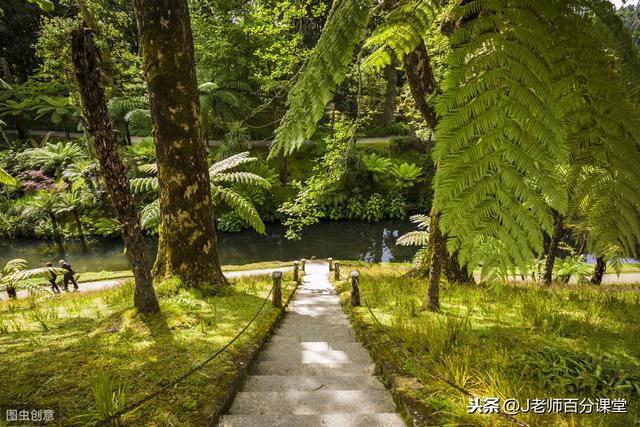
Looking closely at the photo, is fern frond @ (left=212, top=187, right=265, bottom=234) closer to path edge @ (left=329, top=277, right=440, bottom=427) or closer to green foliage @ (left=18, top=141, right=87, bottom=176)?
path edge @ (left=329, top=277, right=440, bottom=427)

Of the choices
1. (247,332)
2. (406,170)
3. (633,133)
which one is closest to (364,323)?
(247,332)

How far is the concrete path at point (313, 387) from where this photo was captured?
8.43 feet

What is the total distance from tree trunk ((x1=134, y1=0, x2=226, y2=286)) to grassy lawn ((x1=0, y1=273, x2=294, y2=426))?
0.65 m

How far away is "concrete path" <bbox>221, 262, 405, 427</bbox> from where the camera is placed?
101 inches

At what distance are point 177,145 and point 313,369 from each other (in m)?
4.20

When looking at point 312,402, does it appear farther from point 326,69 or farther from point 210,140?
point 210,140

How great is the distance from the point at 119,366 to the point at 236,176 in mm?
7649

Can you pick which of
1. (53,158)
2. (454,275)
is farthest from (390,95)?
(53,158)

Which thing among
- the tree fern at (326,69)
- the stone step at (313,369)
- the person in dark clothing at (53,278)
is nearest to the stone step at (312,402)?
the stone step at (313,369)

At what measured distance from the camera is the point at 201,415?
2.57 metres

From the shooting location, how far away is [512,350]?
343 centimetres

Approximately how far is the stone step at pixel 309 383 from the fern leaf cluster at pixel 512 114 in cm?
256

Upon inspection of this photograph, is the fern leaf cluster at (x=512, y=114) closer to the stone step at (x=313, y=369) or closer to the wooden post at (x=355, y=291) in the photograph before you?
the stone step at (x=313, y=369)

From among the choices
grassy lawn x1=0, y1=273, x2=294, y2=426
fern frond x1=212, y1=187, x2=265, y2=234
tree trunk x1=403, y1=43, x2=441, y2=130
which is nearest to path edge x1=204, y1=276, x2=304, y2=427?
grassy lawn x1=0, y1=273, x2=294, y2=426
